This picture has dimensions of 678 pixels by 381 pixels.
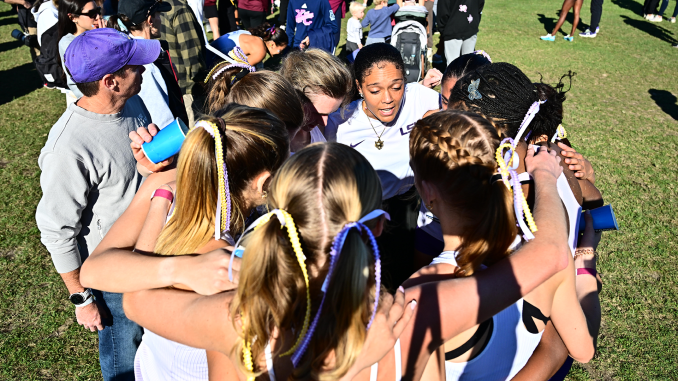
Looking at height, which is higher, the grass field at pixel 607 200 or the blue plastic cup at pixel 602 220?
the blue plastic cup at pixel 602 220

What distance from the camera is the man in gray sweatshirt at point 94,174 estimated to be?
212 cm

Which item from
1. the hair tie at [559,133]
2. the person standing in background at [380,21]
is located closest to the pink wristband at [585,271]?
the hair tie at [559,133]

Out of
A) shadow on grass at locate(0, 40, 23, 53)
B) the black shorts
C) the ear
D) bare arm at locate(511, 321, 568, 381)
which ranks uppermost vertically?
the ear

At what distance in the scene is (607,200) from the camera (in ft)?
16.0

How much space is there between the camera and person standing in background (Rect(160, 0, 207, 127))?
4.89 metres

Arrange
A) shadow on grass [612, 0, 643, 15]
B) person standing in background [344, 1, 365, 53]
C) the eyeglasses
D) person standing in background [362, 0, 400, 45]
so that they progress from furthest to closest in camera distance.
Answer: shadow on grass [612, 0, 643, 15], person standing in background [344, 1, 365, 53], person standing in background [362, 0, 400, 45], the eyeglasses

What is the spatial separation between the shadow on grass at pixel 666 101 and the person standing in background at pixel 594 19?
14.2 ft

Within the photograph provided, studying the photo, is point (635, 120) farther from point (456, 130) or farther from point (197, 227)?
point (197, 227)

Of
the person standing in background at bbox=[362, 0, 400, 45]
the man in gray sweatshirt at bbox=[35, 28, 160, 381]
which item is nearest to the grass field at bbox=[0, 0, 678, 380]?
the man in gray sweatshirt at bbox=[35, 28, 160, 381]

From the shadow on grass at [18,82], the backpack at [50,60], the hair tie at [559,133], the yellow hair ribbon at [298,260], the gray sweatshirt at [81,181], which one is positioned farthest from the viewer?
the shadow on grass at [18,82]

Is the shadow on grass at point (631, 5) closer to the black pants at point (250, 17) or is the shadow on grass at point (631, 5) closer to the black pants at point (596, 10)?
the black pants at point (596, 10)

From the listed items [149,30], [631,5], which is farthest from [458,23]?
[631,5]

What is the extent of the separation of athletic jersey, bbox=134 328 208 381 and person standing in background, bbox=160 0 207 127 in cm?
398

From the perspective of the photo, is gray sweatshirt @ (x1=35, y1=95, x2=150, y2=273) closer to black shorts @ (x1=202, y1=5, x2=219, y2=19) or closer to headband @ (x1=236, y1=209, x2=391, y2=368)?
headband @ (x1=236, y1=209, x2=391, y2=368)
